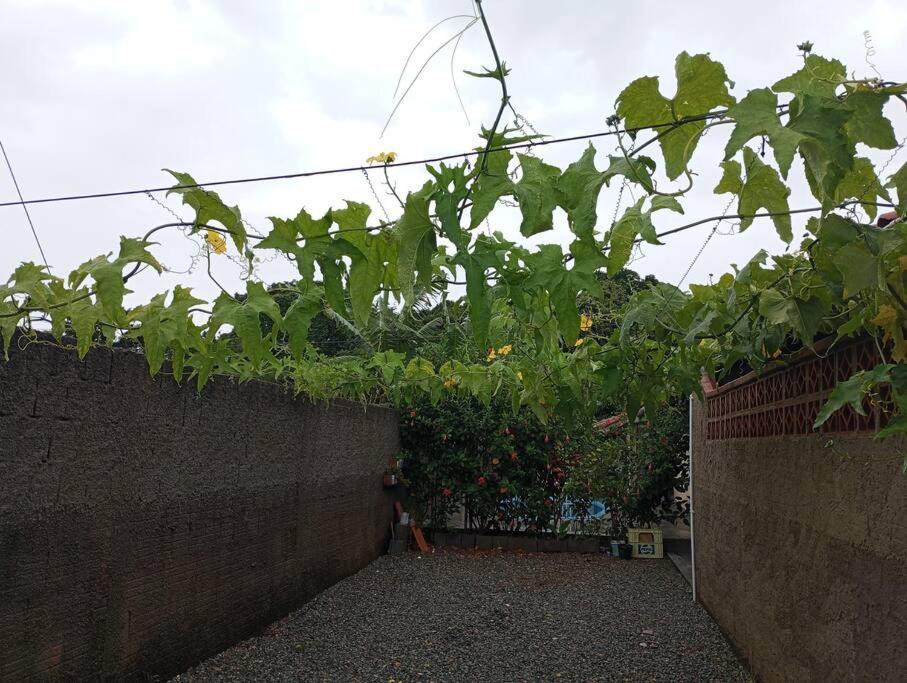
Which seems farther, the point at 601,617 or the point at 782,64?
the point at 601,617

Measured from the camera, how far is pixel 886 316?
148 cm

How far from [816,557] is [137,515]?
2.63 meters

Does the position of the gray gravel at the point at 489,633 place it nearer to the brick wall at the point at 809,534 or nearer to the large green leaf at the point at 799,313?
the brick wall at the point at 809,534

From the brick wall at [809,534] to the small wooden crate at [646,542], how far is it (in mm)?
2993

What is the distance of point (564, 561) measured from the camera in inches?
301

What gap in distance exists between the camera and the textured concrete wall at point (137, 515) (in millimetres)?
2477

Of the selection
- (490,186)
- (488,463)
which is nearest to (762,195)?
(490,186)

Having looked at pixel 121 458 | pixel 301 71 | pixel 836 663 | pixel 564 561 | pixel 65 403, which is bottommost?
pixel 564 561

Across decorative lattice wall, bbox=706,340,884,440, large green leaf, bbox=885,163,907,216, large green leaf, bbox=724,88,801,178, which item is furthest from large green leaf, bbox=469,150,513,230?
decorative lattice wall, bbox=706,340,884,440

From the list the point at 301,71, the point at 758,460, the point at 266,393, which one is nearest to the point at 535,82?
the point at 301,71

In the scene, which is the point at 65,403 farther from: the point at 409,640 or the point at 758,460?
the point at 758,460

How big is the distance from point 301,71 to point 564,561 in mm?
6327

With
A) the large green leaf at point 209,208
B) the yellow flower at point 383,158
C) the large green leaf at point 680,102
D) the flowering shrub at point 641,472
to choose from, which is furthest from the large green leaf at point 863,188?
the flowering shrub at point 641,472

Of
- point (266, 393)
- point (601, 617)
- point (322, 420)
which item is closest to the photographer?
point (266, 393)
